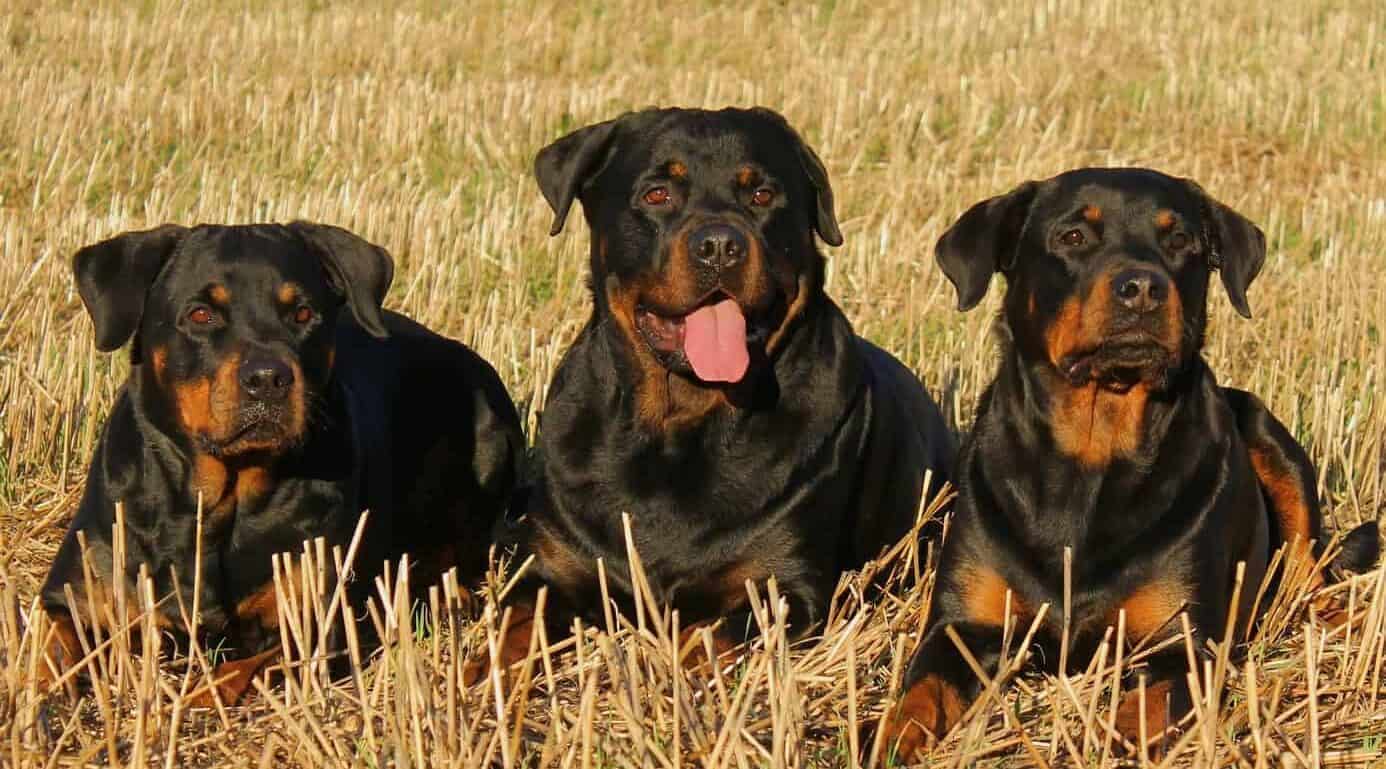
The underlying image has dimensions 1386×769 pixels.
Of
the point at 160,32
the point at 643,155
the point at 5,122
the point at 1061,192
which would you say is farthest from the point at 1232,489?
the point at 160,32

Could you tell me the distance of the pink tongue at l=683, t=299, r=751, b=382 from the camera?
542 cm

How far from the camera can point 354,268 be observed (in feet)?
18.7

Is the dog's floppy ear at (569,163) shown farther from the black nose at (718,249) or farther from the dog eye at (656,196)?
the black nose at (718,249)

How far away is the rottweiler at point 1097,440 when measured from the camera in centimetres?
491

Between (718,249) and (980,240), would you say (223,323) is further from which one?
(980,240)

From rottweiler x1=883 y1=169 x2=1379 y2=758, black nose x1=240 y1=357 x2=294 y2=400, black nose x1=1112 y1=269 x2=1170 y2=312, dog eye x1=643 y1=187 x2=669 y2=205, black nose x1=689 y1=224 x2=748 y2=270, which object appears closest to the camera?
black nose x1=1112 y1=269 x2=1170 y2=312

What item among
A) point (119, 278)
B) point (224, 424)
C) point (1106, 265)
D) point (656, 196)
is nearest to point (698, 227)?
point (656, 196)

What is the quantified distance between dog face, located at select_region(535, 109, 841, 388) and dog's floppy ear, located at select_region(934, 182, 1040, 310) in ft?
1.54

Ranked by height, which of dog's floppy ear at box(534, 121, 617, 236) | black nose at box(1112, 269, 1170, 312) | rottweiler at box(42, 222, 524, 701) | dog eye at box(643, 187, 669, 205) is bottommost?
rottweiler at box(42, 222, 524, 701)

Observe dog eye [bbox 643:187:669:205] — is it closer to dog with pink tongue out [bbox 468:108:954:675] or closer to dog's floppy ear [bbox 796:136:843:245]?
dog with pink tongue out [bbox 468:108:954:675]

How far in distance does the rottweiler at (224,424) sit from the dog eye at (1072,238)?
2003 mm

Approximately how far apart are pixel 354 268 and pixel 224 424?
763mm

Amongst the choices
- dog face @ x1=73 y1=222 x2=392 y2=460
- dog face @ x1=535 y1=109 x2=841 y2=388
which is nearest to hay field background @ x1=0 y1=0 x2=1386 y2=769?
dog face @ x1=73 y1=222 x2=392 y2=460

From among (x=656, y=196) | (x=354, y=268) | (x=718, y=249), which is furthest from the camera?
(x=354, y=268)
